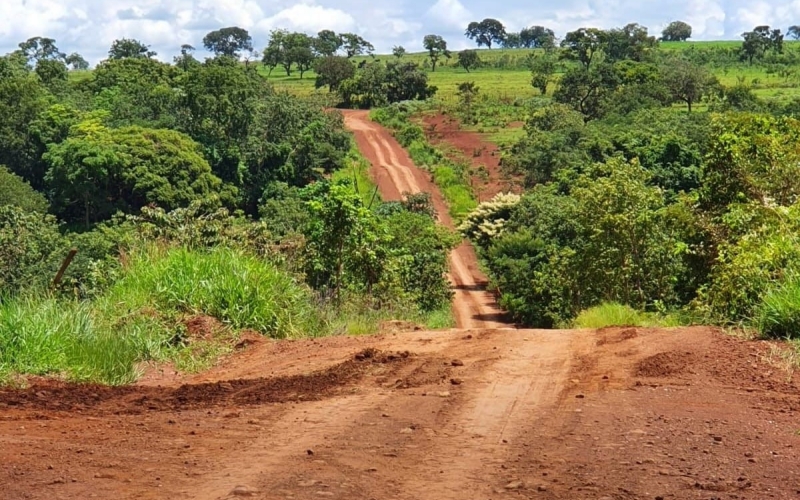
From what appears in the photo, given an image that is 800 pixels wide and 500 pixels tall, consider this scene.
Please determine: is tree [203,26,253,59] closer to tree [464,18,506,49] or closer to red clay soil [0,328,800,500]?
tree [464,18,506,49]

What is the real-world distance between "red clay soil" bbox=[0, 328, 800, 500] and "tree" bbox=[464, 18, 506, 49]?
403 feet

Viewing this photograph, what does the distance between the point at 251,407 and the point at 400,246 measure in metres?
26.0

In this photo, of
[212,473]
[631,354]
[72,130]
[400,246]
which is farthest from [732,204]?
[72,130]

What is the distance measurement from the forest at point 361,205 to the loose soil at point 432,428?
3.79 ft

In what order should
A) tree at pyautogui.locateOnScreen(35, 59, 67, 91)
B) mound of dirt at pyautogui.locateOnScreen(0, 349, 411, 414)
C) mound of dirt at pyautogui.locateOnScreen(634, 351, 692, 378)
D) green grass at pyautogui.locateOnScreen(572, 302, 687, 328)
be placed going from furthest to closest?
tree at pyautogui.locateOnScreen(35, 59, 67, 91), green grass at pyautogui.locateOnScreen(572, 302, 687, 328), mound of dirt at pyautogui.locateOnScreen(634, 351, 692, 378), mound of dirt at pyautogui.locateOnScreen(0, 349, 411, 414)

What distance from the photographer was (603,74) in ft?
197

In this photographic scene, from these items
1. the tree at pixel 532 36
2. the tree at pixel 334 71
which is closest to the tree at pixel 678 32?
the tree at pixel 532 36

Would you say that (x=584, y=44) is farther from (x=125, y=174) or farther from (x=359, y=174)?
(x=125, y=174)

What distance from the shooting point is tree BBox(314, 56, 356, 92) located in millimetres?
77062

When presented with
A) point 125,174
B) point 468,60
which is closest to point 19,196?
point 125,174

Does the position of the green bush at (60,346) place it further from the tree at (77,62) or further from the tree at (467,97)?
the tree at (77,62)

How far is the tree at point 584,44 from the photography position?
75.9 metres

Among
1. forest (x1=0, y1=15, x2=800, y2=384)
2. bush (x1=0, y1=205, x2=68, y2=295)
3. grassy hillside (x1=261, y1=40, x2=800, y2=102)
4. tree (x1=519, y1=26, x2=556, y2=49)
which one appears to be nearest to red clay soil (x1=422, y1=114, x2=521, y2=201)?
forest (x1=0, y1=15, x2=800, y2=384)

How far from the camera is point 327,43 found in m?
97.6
